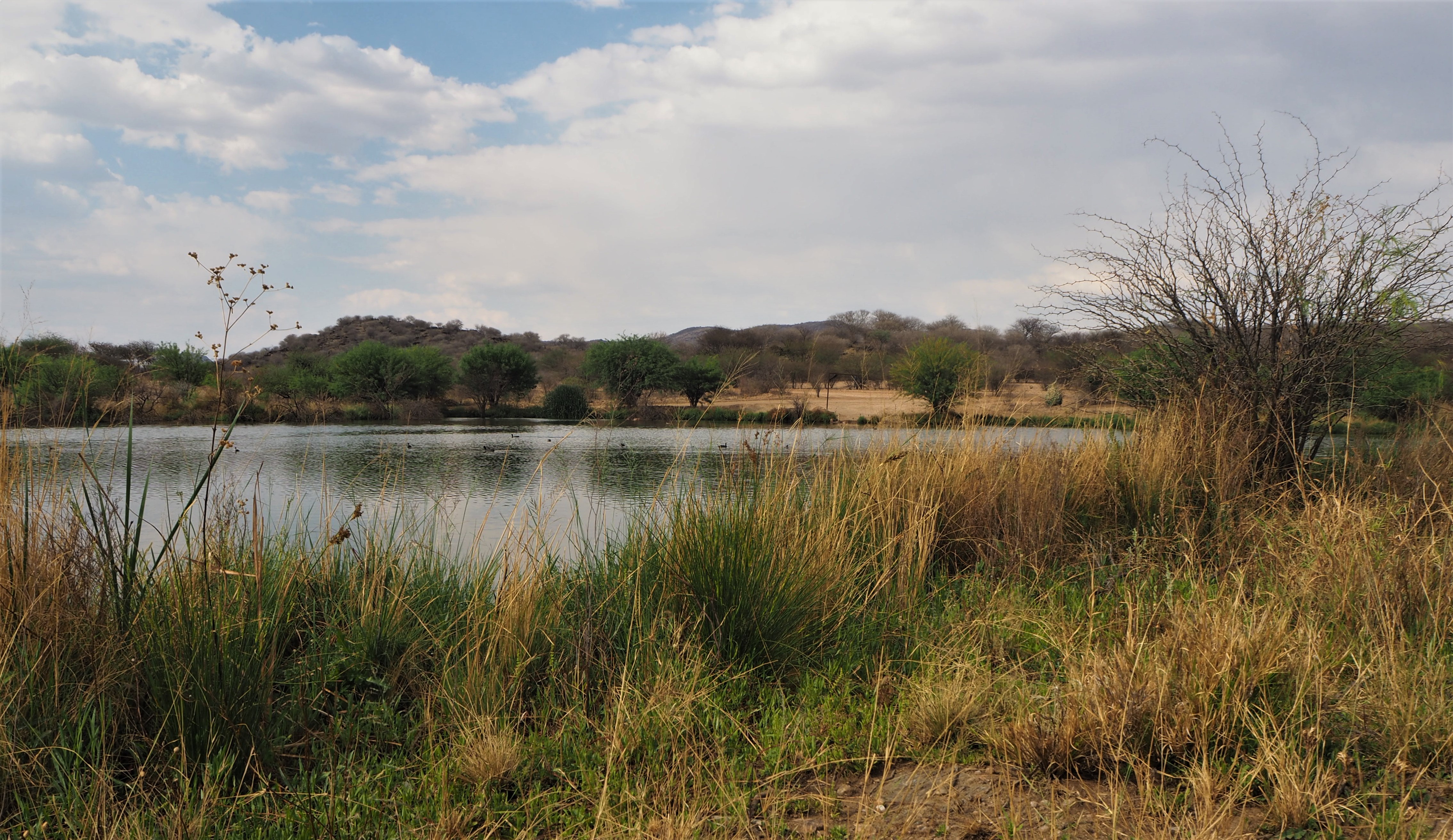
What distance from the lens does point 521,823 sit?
2293 millimetres

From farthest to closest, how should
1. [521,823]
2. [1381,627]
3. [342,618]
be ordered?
[342,618] → [1381,627] → [521,823]

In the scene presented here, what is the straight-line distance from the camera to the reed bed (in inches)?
86.2

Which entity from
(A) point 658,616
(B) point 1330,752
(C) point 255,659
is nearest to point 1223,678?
(B) point 1330,752

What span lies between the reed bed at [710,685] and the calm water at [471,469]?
274mm

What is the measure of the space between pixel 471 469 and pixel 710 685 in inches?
350

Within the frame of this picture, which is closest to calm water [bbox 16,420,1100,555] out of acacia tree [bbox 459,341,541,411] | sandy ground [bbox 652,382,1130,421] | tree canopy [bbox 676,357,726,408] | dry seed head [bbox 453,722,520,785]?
sandy ground [bbox 652,382,1130,421]

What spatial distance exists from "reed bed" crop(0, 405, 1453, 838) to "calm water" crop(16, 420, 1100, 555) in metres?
0.27

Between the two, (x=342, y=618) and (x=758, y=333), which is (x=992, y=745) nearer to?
(x=342, y=618)

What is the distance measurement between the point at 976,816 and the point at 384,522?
3.19 metres

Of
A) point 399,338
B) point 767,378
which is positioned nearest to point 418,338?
point 399,338

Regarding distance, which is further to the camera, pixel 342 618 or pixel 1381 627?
pixel 342 618

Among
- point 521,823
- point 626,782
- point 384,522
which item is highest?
point 384,522

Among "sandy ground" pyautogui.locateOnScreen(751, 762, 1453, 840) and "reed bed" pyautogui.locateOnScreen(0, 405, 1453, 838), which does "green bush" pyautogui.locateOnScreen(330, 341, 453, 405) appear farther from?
"sandy ground" pyautogui.locateOnScreen(751, 762, 1453, 840)

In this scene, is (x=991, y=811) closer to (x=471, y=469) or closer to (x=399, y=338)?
(x=471, y=469)
